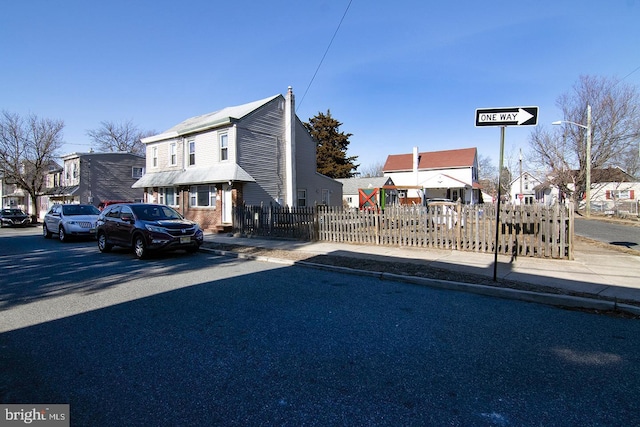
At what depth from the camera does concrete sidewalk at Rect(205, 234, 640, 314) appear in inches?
229

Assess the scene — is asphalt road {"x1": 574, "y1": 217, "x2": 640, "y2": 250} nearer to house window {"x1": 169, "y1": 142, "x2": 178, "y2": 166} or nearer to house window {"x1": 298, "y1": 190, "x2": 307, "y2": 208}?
house window {"x1": 298, "y1": 190, "x2": 307, "y2": 208}

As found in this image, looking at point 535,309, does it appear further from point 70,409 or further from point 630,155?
point 630,155

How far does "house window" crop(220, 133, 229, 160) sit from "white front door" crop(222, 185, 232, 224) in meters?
1.78

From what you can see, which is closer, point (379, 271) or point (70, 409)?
point (70, 409)

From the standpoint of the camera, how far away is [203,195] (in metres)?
20.9

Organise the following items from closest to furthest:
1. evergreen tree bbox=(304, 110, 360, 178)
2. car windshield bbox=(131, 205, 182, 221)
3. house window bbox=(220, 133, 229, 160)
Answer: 1. car windshield bbox=(131, 205, 182, 221)
2. house window bbox=(220, 133, 229, 160)
3. evergreen tree bbox=(304, 110, 360, 178)

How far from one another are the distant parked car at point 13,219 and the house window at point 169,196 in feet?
46.5

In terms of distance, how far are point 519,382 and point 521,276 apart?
471 centimetres

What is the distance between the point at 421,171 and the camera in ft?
157

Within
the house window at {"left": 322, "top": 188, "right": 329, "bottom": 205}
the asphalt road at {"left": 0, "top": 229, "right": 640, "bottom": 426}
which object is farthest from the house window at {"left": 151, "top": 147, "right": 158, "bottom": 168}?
the asphalt road at {"left": 0, "top": 229, "right": 640, "bottom": 426}

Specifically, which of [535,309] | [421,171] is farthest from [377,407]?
[421,171]

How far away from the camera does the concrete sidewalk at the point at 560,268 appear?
5.81 m

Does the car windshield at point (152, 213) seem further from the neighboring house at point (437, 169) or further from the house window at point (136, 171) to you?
the neighboring house at point (437, 169)

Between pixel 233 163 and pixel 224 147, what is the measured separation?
58.3 inches
